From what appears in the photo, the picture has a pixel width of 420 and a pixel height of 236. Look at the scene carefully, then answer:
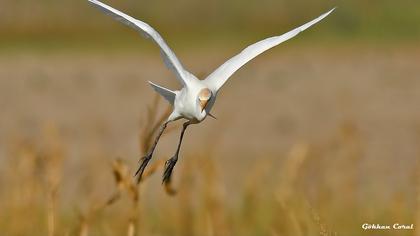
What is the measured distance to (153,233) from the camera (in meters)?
5.42

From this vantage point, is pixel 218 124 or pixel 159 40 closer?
pixel 159 40

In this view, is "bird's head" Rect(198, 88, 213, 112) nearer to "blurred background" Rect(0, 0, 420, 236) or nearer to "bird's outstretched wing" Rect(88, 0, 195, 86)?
"bird's outstretched wing" Rect(88, 0, 195, 86)

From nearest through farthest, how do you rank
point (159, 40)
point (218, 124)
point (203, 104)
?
1. point (203, 104)
2. point (159, 40)
3. point (218, 124)

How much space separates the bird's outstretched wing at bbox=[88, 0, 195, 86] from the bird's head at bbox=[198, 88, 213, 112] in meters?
0.06

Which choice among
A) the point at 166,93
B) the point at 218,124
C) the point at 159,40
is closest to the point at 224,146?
the point at 218,124

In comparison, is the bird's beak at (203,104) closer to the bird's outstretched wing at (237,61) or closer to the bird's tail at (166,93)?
the bird's outstretched wing at (237,61)

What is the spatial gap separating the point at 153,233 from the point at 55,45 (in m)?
17.9

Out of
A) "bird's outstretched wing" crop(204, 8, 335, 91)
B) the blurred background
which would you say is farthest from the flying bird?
the blurred background

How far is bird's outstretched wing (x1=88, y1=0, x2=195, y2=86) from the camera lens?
84.7 inches

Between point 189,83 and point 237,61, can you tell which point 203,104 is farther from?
point 237,61

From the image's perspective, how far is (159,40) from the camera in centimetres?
218

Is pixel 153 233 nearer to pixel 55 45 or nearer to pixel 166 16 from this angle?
pixel 55 45

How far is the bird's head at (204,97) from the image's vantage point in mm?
2066

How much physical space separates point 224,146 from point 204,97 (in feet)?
30.8
